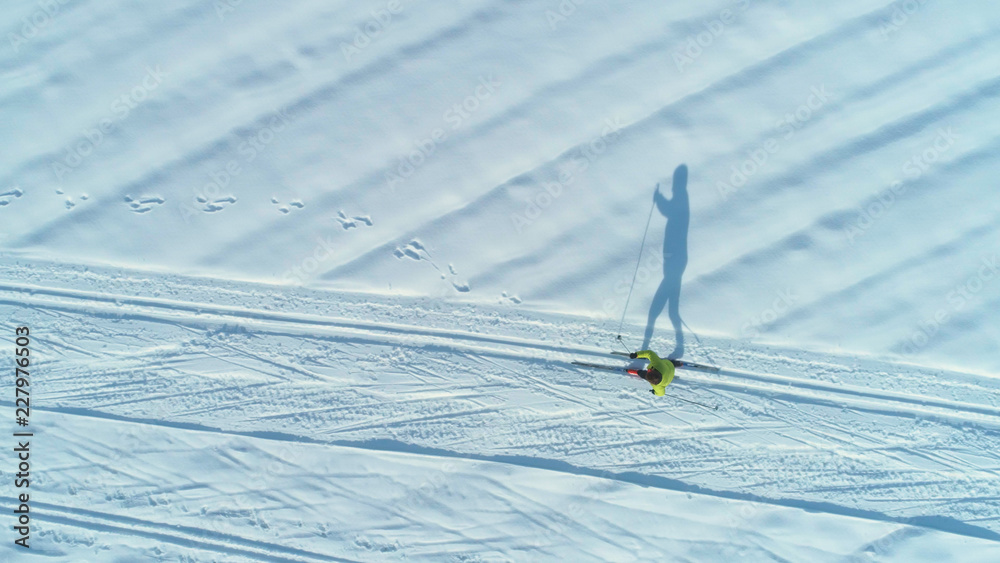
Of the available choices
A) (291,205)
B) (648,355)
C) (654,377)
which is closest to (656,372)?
(654,377)

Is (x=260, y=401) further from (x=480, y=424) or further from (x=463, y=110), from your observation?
(x=463, y=110)

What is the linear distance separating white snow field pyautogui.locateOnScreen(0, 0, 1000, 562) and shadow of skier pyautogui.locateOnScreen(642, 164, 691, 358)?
0.03 metres

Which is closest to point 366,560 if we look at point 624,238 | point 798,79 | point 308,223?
point 308,223

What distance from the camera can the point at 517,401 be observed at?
16.6 ft

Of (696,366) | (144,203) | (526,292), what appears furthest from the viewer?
(144,203)

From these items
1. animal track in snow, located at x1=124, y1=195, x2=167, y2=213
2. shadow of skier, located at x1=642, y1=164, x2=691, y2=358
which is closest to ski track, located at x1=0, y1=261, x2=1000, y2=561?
shadow of skier, located at x1=642, y1=164, x2=691, y2=358

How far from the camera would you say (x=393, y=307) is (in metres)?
5.11

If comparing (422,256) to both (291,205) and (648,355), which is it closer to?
(291,205)

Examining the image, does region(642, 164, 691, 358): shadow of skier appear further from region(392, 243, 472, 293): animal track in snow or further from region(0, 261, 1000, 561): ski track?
region(392, 243, 472, 293): animal track in snow

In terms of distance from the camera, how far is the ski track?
4.91m

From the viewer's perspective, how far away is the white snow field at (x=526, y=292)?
4965 mm

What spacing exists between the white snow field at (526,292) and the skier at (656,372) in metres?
0.48

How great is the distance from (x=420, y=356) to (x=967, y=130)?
6.37 m

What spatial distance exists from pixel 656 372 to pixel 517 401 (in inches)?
59.1
